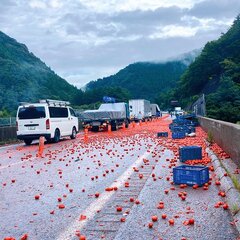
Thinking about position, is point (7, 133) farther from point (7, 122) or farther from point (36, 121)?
point (36, 121)

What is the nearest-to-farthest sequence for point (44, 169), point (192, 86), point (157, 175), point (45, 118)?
point (157, 175) → point (44, 169) → point (45, 118) → point (192, 86)

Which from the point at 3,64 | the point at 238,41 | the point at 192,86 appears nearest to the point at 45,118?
the point at 238,41

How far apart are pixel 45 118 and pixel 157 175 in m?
12.0

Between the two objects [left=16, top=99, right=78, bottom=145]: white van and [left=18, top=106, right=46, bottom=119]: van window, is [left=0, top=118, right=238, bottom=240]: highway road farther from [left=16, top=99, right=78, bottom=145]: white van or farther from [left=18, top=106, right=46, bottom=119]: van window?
[left=18, top=106, right=46, bottom=119]: van window

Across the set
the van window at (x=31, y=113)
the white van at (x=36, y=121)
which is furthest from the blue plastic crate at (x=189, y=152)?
the van window at (x=31, y=113)

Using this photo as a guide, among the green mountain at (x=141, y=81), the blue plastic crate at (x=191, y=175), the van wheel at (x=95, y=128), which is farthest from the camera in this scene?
the green mountain at (x=141, y=81)

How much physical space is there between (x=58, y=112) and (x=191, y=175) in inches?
605

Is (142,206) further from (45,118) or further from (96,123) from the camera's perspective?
(96,123)

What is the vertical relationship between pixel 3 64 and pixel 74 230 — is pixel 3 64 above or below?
above

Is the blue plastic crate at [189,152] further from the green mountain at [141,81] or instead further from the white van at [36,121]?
the green mountain at [141,81]

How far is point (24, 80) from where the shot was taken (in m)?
92.5

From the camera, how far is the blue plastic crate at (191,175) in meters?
8.04

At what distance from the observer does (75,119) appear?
25.5 m

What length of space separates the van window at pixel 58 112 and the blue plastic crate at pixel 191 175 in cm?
1387
